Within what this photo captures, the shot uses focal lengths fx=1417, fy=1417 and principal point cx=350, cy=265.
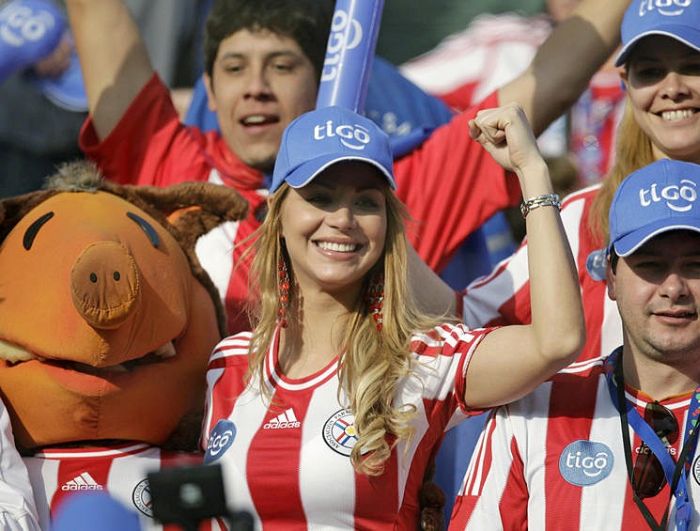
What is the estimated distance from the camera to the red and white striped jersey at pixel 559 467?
9.77ft

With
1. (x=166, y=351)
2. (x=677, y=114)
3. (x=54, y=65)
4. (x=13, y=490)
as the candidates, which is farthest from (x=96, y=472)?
(x=54, y=65)

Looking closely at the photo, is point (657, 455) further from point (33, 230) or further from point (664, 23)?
point (33, 230)

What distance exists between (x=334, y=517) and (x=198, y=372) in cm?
71

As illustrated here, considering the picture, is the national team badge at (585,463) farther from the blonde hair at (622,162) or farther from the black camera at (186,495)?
the black camera at (186,495)

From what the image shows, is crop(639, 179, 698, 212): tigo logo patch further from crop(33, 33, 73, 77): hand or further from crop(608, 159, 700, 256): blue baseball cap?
crop(33, 33, 73, 77): hand

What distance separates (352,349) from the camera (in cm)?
327

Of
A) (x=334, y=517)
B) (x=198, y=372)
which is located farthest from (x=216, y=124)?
(x=334, y=517)

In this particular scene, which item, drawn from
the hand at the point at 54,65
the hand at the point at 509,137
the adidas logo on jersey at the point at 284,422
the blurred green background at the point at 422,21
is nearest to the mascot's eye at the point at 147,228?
the adidas logo on jersey at the point at 284,422

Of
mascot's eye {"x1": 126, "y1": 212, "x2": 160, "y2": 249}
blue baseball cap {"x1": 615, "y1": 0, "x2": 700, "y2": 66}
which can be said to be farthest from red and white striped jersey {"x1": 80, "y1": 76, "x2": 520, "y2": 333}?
blue baseball cap {"x1": 615, "y1": 0, "x2": 700, "y2": 66}

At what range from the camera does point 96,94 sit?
436cm

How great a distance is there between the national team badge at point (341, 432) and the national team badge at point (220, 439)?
0.23 meters

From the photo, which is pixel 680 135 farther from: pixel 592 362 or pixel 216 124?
pixel 216 124

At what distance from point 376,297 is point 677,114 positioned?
0.94 meters

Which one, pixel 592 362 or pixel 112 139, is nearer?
pixel 592 362
